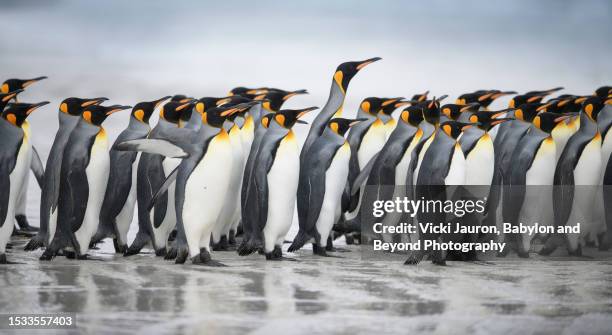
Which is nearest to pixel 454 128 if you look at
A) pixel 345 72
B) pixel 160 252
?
pixel 345 72

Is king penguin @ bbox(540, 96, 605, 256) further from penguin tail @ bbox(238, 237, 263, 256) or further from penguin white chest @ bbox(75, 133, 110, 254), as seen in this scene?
penguin white chest @ bbox(75, 133, 110, 254)

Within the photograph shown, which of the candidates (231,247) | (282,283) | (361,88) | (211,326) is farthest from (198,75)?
(211,326)

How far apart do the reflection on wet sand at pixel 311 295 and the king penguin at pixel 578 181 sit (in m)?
0.40

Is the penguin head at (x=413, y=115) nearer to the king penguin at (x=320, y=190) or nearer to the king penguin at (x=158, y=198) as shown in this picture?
the king penguin at (x=320, y=190)

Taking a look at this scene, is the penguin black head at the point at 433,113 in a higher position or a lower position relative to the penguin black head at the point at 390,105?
lower

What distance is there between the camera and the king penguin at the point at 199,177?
4.82m

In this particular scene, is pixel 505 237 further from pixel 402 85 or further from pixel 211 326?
pixel 402 85

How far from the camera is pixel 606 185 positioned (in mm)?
5727

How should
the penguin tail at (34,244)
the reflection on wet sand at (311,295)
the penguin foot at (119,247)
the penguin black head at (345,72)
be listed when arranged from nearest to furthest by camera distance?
the reflection on wet sand at (311,295), the penguin tail at (34,244), the penguin foot at (119,247), the penguin black head at (345,72)

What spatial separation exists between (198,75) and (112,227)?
7.54m

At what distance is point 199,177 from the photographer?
15.8 feet

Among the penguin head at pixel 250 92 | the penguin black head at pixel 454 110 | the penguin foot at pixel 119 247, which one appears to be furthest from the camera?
the penguin head at pixel 250 92

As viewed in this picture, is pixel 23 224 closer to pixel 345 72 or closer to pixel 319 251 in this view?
pixel 319 251

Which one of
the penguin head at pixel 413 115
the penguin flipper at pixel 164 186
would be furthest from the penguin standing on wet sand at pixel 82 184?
the penguin head at pixel 413 115
